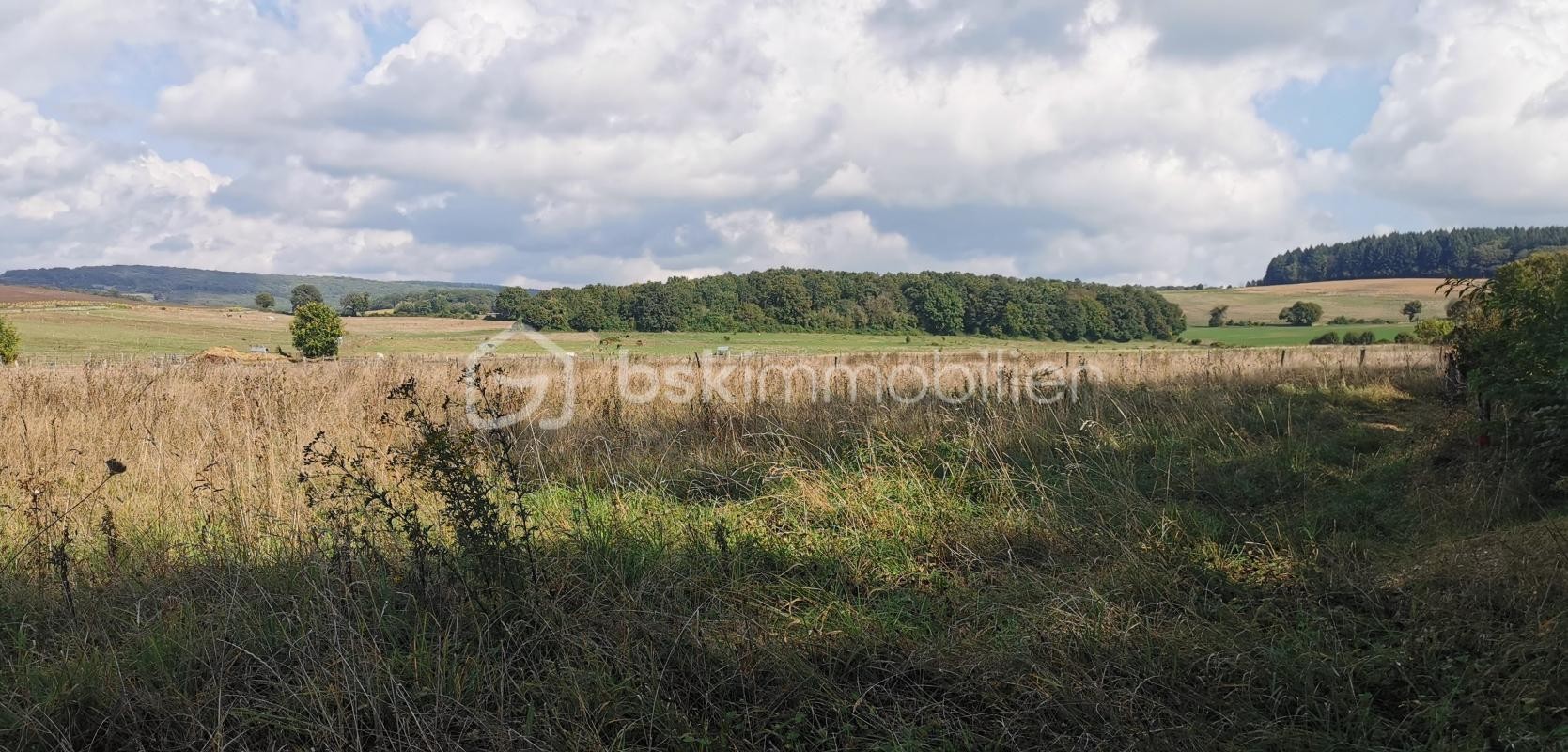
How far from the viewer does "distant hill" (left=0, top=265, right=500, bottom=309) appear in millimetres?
129750

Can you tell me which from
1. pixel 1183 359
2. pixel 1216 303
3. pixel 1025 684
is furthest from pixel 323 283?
pixel 1025 684

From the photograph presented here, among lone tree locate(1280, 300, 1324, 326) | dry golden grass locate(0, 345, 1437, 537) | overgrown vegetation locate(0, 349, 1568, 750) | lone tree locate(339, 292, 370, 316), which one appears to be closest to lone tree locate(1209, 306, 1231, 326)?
lone tree locate(1280, 300, 1324, 326)

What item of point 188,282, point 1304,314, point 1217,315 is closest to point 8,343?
point 1217,315

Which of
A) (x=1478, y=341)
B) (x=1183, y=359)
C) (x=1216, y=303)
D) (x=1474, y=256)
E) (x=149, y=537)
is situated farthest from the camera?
(x=1216, y=303)

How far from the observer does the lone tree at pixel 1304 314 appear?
63.1 m

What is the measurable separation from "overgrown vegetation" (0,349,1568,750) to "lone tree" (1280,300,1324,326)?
2669 inches

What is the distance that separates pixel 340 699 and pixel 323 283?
160649mm

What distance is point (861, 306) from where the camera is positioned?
8488 cm

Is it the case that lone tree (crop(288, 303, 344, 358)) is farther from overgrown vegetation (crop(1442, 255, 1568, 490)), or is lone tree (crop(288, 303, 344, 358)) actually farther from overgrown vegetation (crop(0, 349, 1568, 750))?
overgrown vegetation (crop(1442, 255, 1568, 490))

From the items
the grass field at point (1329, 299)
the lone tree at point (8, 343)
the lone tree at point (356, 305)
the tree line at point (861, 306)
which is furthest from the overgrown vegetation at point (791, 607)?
the lone tree at point (356, 305)

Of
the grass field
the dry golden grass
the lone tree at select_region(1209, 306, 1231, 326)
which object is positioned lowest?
the dry golden grass

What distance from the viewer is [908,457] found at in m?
6.04

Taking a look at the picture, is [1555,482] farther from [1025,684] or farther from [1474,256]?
[1474,256]

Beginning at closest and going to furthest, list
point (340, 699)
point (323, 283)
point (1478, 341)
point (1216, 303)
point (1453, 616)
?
point (340, 699) < point (1453, 616) < point (1478, 341) < point (1216, 303) < point (323, 283)
